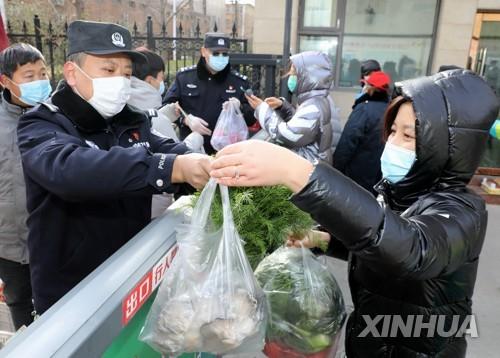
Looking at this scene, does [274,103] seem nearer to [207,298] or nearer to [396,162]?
[396,162]

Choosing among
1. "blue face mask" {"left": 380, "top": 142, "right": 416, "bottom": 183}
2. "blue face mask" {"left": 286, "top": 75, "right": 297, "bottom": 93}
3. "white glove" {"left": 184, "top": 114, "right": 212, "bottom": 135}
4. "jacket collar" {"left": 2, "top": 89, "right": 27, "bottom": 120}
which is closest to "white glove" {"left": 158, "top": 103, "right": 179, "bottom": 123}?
"white glove" {"left": 184, "top": 114, "right": 212, "bottom": 135}

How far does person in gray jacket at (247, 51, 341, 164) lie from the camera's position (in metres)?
3.36

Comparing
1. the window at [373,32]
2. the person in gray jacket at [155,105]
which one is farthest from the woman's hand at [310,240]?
the window at [373,32]

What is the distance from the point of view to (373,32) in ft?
20.5

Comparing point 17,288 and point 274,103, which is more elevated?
point 274,103

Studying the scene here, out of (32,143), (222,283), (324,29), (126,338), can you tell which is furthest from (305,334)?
(324,29)

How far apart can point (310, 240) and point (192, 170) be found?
54cm

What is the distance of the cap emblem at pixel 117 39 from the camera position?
170cm

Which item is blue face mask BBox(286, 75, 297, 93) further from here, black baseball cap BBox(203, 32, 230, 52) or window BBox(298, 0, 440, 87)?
window BBox(298, 0, 440, 87)

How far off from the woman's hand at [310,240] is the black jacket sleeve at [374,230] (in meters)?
0.38

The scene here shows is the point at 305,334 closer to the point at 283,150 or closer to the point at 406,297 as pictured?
the point at 406,297

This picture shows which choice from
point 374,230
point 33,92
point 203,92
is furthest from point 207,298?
→ point 203,92

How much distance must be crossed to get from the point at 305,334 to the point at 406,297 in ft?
1.21

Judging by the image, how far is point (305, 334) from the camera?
1.24 m
